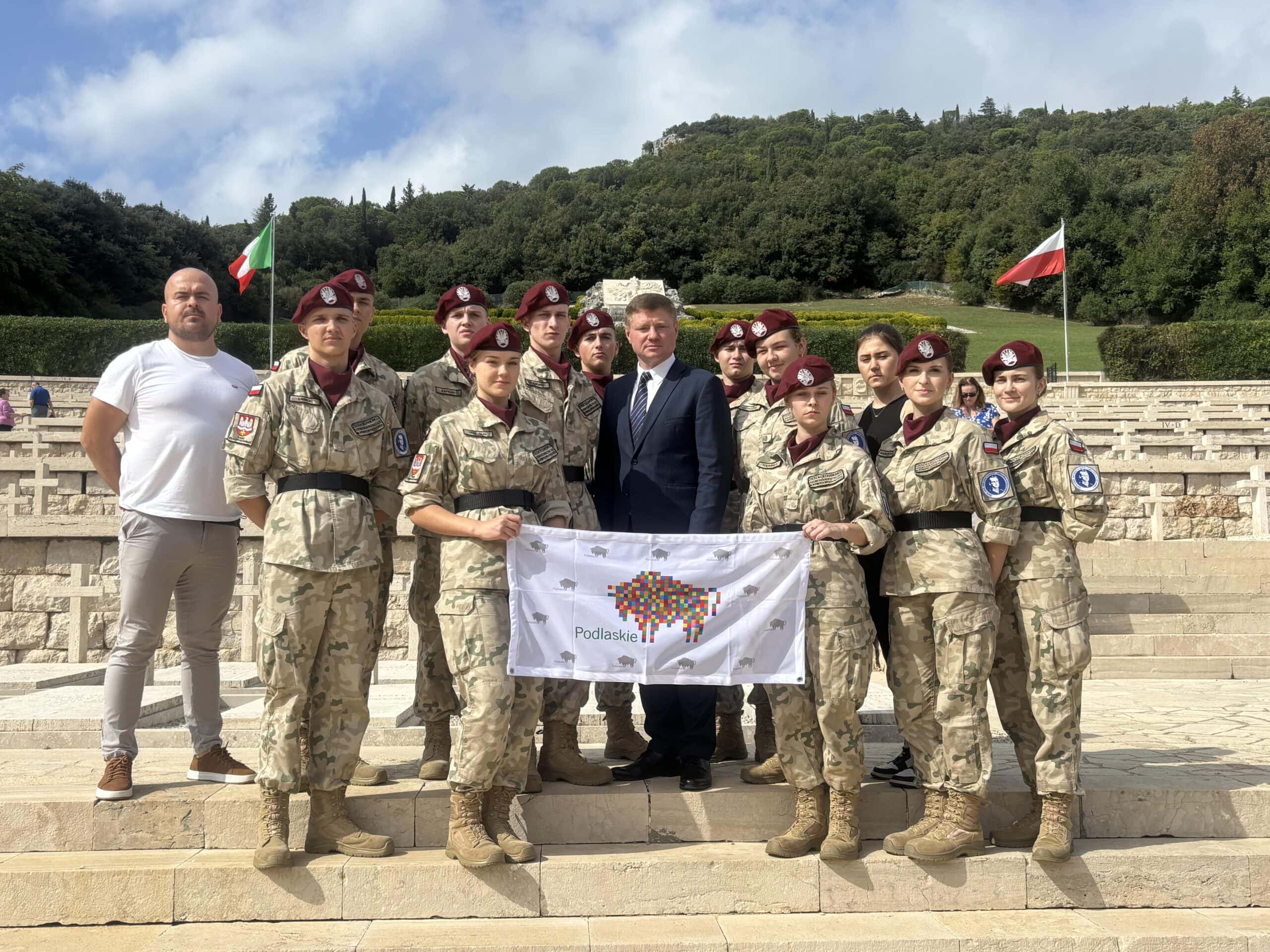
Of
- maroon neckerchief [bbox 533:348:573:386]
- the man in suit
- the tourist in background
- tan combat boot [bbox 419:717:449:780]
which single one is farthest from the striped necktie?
the tourist in background

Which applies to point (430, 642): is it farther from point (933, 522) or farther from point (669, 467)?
point (933, 522)

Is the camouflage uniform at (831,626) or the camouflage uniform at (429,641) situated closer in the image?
the camouflage uniform at (831,626)

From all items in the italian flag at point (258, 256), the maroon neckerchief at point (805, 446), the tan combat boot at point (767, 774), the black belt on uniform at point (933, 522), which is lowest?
the tan combat boot at point (767, 774)

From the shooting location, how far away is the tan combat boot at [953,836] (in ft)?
13.3

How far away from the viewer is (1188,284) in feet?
162

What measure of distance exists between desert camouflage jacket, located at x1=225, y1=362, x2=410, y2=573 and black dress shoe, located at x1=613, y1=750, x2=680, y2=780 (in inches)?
59.1

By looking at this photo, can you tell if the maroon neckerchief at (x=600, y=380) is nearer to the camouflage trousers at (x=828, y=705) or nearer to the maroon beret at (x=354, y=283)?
the maroon beret at (x=354, y=283)

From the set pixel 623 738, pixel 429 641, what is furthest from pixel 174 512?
pixel 623 738

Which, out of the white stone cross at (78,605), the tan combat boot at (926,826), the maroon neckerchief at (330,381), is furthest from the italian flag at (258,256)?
the tan combat boot at (926,826)

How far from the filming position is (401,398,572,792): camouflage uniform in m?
4.01

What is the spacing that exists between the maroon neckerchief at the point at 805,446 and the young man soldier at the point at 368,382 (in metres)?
1.68

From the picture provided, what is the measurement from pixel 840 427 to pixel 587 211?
81619 millimetres

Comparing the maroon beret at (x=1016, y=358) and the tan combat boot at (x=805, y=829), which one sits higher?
the maroon beret at (x=1016, y=358)

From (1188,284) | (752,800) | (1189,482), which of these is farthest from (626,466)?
(1188,284)
